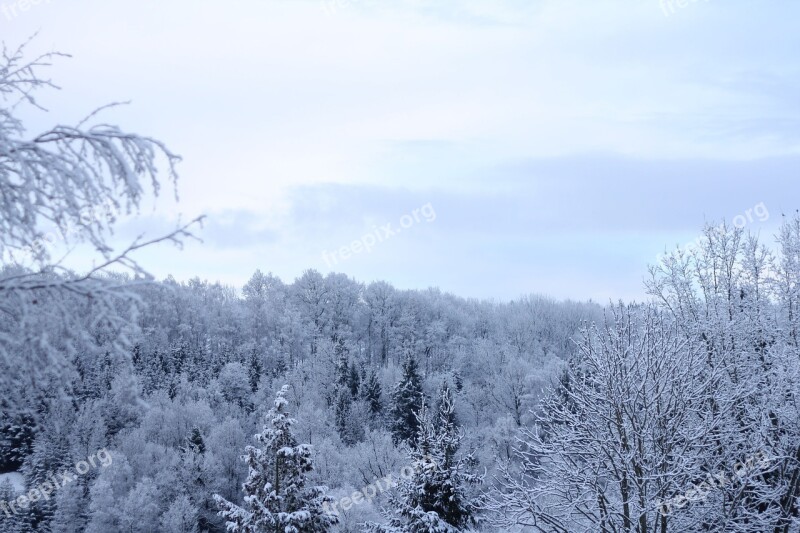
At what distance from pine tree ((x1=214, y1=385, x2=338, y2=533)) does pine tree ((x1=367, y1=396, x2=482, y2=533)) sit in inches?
71.8

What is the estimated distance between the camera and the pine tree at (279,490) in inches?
583

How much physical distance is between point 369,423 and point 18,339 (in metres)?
51.9

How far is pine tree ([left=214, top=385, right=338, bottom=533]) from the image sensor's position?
14.8m

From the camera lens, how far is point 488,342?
7975 centimetres

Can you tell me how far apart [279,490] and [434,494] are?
4280 millimetres

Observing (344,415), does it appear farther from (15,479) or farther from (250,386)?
(15,479)

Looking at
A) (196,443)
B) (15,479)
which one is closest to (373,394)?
(196,443)

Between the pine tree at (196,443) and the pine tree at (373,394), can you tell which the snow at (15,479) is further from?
the pine tree at (373,394)

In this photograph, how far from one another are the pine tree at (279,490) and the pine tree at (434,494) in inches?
71.8

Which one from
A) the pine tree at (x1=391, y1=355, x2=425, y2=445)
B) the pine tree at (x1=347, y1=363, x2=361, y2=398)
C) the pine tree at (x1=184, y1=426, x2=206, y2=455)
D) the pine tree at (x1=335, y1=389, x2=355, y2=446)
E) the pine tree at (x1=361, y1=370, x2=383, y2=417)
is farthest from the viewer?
the pine tree at (x1=347, y1=363, x2=361, y2=398)

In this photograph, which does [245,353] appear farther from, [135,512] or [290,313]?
[135,512]

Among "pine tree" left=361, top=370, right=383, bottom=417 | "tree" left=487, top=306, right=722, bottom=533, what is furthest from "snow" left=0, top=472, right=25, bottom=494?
"tree" left=487, top=306, right=722, bottom=533

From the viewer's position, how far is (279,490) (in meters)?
15.2

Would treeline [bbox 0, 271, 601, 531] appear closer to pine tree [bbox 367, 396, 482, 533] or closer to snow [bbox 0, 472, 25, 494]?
snow [bbox 0, 472, 25, 494]
